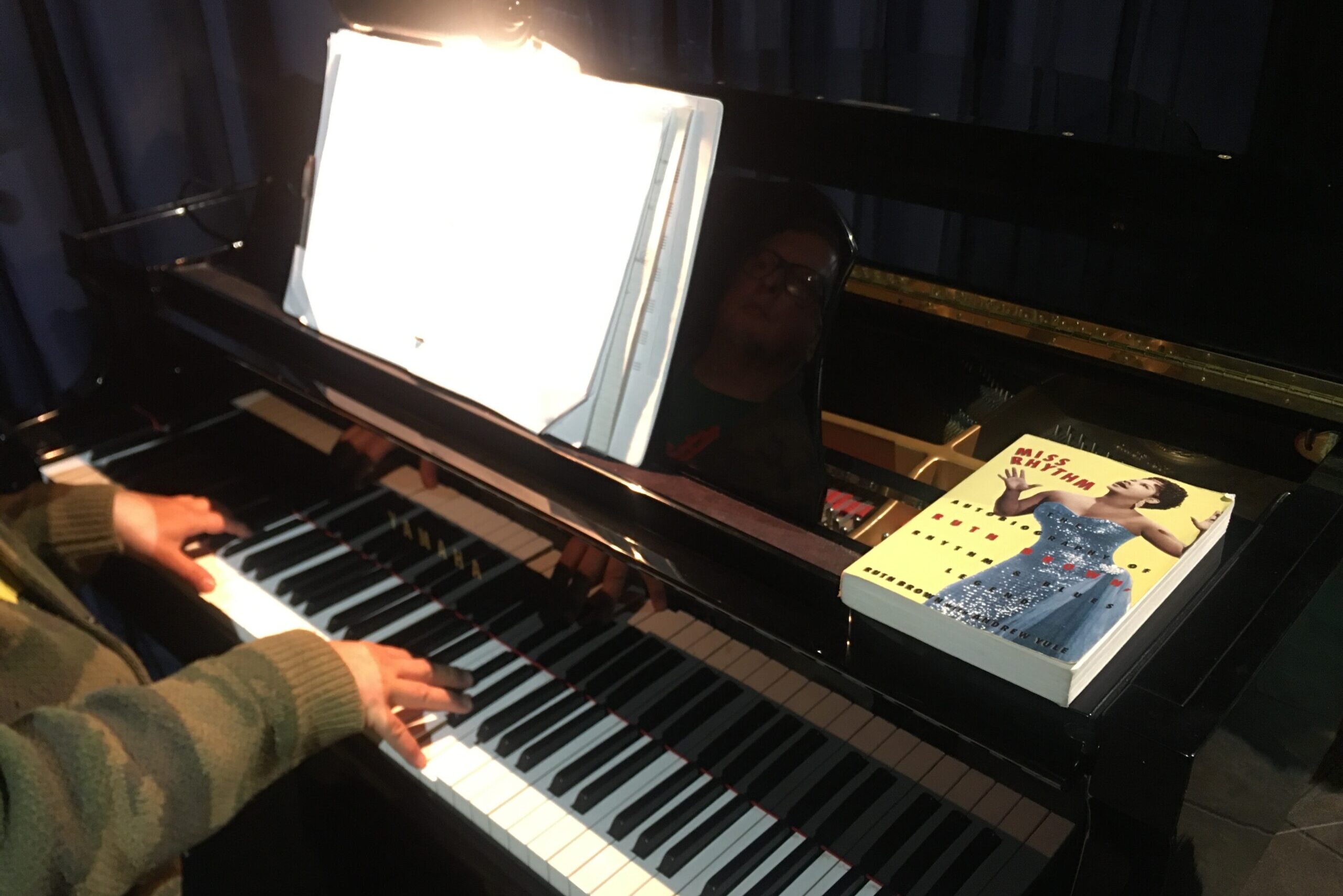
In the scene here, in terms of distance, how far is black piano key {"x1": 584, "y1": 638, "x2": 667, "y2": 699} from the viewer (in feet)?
3.67

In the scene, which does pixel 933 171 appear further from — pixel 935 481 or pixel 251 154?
pixel 251 154

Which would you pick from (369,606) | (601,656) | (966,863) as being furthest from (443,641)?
(966,863)

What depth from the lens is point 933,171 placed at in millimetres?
1269

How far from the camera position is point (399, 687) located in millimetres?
1184

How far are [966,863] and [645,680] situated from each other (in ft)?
1.21

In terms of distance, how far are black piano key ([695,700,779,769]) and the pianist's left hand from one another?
2.62 ft

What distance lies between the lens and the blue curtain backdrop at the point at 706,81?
1287mm

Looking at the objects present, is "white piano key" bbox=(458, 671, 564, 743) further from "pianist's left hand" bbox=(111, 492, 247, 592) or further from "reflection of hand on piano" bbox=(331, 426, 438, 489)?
"pianist's left hand" bbox=(111, 492, 247, 592)

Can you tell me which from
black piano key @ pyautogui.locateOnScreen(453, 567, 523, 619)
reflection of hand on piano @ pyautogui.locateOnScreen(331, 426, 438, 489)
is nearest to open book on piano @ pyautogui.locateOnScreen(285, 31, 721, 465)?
reflection of hand on piano @ pyautogui.locateOnScreen(331, 426, 438, 489)

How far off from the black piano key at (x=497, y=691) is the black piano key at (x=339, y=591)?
264 millimetres

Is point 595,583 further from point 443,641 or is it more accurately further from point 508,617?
point 443,641

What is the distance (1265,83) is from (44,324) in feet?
6.80

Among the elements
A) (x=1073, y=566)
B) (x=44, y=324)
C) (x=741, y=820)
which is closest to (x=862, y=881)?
(x=741, y=820)

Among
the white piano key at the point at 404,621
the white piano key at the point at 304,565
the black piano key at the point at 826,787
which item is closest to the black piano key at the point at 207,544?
the white piano key at the point at 304,565
